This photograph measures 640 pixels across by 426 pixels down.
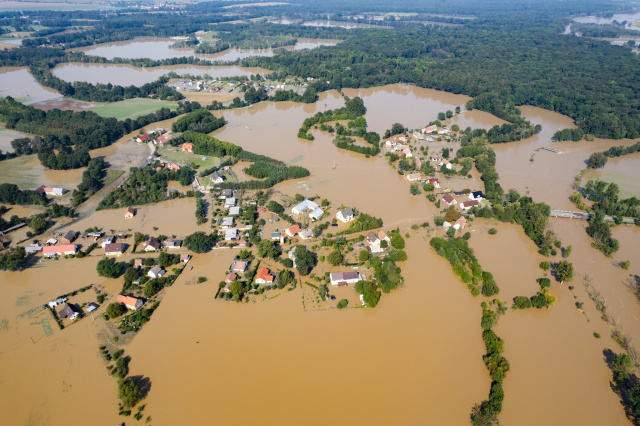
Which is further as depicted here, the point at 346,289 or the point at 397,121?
the point at 397,121

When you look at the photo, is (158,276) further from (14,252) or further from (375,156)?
(375,156)

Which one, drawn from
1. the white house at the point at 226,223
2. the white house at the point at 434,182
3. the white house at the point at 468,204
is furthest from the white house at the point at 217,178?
the white house at the point at 468,204

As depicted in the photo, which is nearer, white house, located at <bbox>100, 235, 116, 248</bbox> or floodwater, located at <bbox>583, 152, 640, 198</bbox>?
white house, located at <bbox>100, 235, 116, 248</bbox>

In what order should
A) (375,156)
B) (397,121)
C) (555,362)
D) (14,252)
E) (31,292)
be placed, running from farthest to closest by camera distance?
(397,121) → (375,156) → (14,252) → (31,292) → (555,362)

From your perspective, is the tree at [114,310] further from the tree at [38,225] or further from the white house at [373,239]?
the white house at [373,239]

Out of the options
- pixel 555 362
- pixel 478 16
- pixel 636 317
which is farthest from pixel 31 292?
pixel 478 16

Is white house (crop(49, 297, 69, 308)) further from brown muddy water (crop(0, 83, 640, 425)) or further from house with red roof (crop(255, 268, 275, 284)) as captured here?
house with red roof (crop(255, 268, 275, 284))

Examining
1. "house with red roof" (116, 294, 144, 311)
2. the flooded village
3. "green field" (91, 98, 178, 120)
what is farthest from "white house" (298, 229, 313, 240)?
"green field" (91, 98, 178, 120)
